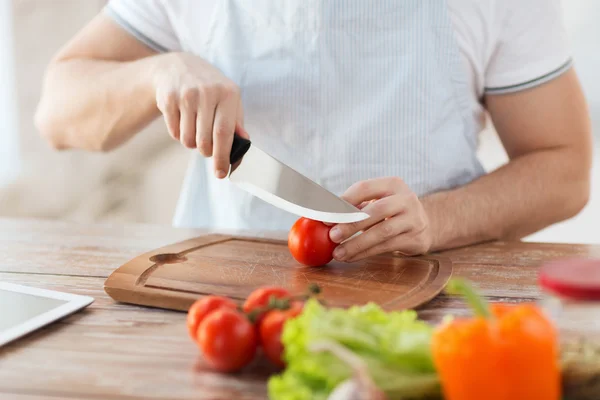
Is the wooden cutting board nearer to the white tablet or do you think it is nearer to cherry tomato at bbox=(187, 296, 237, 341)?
the white tablet

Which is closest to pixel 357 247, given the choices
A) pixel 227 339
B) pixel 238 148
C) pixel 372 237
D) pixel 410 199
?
pixel 372 237

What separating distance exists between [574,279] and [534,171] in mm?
1014

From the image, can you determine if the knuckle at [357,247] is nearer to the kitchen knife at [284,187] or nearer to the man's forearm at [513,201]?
the kitchen knife at [284,187]

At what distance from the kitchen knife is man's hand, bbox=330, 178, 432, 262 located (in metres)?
0.03

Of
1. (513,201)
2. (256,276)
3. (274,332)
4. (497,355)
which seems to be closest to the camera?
(497,355)

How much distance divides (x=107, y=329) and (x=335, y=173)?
2.57 ft

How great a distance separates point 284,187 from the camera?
1355mm

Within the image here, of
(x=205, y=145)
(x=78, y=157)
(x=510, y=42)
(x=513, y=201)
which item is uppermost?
(x=510, y=42)

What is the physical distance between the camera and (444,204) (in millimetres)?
1534

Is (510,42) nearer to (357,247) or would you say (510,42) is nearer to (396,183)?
(396,183)

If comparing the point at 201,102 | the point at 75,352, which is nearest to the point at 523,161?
the point at 201,102

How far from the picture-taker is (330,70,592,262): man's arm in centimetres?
154

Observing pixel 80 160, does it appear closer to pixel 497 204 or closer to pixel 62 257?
pixel 62 257

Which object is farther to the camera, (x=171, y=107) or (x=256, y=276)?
(x=171, y=107)
